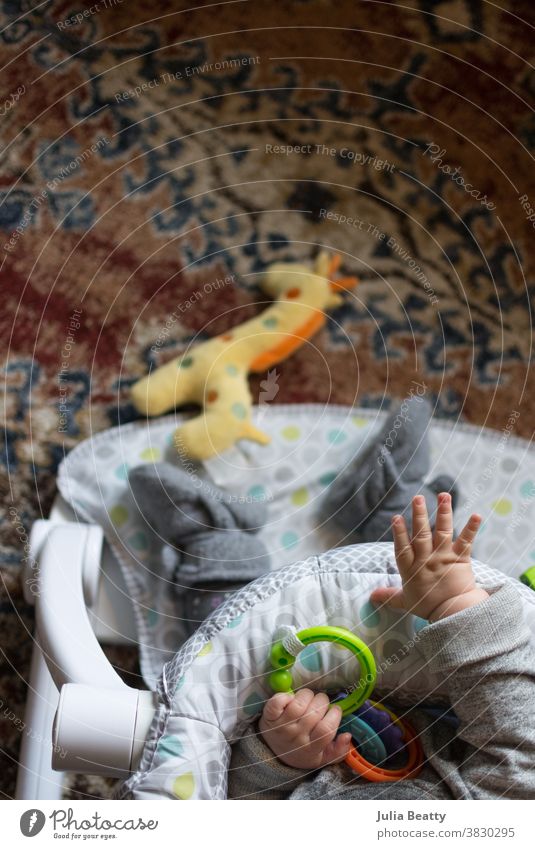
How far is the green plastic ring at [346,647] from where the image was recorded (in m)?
0.55

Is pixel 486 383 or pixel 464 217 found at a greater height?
pixel 464 217

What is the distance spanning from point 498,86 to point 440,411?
11.8 inches

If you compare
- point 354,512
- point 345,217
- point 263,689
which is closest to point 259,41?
point 345,217

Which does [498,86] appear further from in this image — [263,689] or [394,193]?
[263,689]

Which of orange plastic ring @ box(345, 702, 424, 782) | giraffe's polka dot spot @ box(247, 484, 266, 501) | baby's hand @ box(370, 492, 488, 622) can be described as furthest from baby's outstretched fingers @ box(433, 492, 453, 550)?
giraffe's polka dot spot @ box(247, 484, 266, 501)

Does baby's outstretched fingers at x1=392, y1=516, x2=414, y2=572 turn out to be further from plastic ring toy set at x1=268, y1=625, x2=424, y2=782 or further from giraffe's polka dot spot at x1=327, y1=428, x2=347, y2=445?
giraffe's polka dot spot at x1=327, y1=428, x2=347, y2=445

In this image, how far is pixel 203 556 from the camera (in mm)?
697

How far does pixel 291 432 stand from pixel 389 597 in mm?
230

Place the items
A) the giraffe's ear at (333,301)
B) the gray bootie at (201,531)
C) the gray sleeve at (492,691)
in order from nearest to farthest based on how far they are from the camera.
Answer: the gray sleeve at (492,691) → the gray bootie at (201,531) → the giraffe's ear at (333,301)

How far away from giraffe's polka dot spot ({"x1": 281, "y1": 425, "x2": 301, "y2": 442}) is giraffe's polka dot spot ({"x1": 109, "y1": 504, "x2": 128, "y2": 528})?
14cm

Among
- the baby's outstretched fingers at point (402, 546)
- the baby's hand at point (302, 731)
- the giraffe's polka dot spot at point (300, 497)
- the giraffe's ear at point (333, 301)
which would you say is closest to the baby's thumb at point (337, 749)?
the baby's hand at point (302, 731)

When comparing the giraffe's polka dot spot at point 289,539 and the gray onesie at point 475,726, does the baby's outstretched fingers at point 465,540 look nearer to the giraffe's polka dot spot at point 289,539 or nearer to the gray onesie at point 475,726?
the gray onesie at point 475,726

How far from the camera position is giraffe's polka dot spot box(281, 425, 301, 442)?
0.77 m

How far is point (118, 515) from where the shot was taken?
0.73 metres
